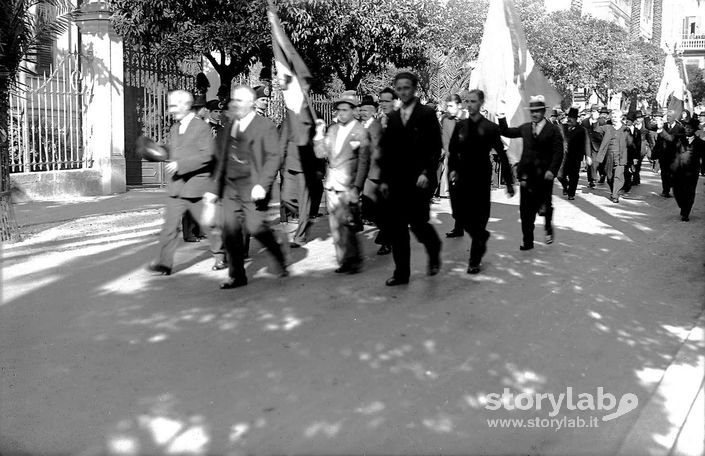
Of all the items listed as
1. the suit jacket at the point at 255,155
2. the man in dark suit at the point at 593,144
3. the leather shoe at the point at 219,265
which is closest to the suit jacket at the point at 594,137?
the man in dark suit at the point at 593,144

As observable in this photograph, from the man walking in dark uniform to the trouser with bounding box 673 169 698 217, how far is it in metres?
5.42

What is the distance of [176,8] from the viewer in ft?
56.7

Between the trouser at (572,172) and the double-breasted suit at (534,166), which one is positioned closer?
the double-breasted suit at (534,166)

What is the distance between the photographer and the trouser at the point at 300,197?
9.62 meters

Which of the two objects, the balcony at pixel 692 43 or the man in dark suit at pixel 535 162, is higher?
the balcony at pixel 692 43

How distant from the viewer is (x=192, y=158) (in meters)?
7.38

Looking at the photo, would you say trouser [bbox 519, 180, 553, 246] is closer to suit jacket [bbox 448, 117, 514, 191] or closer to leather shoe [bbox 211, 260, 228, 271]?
suit jacket [bbox 448, 117, 514, 191]

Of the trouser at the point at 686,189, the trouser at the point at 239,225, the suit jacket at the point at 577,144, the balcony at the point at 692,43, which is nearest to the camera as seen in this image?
the trouser at the point at 239,225

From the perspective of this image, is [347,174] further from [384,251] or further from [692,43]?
[692,43]

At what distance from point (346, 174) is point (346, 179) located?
0.05m

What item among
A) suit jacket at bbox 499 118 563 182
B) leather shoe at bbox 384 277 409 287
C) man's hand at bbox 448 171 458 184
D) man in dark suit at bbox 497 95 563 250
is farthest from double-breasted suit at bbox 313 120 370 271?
suit jacket at bbox 499 118 563 182

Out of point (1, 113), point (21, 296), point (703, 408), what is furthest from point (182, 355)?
point (1, 113)

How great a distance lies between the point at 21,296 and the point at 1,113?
3.51 m

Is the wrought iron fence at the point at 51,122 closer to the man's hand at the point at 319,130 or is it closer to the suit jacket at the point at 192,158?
the man's hand at the point at 319,130
